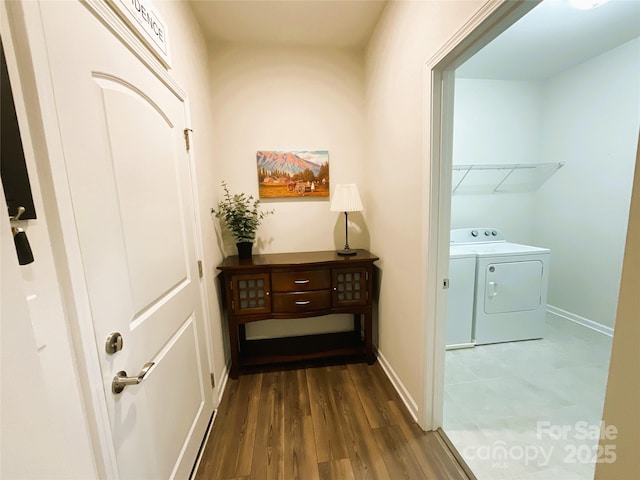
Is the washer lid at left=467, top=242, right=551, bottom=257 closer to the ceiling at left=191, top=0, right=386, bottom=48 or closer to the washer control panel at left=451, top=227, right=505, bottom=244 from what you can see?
the washer control panel at left=451, top=227, right=505, bottom=244

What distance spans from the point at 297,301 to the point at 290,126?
5.10ft

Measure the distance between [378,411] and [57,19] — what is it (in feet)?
7.46

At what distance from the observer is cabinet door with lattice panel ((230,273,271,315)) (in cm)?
201

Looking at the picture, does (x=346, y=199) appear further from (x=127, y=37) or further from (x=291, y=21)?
(x=127, y=37)

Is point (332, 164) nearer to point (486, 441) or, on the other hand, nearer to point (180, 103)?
point (180, 103)

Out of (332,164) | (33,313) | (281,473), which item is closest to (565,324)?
(332,164)

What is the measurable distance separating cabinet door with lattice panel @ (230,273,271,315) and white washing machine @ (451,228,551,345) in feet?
6.29

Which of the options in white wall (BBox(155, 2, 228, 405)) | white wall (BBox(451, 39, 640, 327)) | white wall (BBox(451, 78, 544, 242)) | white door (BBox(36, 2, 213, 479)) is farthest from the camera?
white wall (BBox(451, 78, 544, 242))

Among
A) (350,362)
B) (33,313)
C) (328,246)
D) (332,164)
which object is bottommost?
(350,362)

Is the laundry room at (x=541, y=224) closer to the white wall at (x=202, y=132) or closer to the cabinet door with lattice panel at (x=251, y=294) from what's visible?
the cabinet door with lattice panel at (x=251, y=294)

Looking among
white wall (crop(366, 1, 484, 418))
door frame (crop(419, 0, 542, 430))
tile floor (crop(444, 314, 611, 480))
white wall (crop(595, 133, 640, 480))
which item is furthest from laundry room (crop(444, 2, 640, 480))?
white wall (crop(595, 133, 640, 480))

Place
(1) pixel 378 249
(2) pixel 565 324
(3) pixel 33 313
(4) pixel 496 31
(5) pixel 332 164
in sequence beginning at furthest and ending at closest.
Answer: (2) pixel 565 324 < (5) pixel 332 164 < (1) pixel 378 249 < (4) pixel 496 31 < (3) pixel 33 313

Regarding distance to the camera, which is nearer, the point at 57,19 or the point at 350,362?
the point at 57,19

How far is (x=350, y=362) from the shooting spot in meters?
2.25
